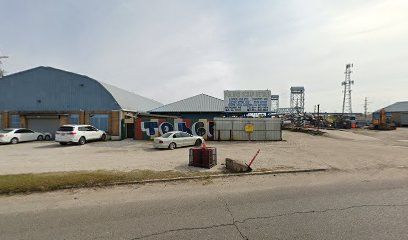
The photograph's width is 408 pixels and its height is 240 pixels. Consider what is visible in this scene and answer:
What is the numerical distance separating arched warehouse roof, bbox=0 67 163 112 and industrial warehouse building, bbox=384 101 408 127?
202 ft

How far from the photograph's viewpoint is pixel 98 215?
671 cm

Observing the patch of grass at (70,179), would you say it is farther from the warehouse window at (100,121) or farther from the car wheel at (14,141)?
the warehouse window at (100,121)

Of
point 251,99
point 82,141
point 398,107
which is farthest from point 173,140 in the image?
point 398,107

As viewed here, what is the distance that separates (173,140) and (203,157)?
8357 millimetres

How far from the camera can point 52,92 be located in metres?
31.4

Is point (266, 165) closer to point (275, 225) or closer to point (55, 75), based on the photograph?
point (275, 225)

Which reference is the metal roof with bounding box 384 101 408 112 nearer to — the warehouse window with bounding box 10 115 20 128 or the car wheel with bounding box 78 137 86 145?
the car wheel with bounding box 78 137 86 145

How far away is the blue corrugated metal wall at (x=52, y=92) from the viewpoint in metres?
30.8

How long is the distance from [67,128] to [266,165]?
17.9 metres

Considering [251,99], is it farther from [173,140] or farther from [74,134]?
[74,134]

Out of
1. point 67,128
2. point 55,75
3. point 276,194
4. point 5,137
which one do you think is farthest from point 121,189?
point 55,75

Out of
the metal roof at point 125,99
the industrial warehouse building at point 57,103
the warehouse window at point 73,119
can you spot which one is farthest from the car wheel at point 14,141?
the metal roof at point 125,99

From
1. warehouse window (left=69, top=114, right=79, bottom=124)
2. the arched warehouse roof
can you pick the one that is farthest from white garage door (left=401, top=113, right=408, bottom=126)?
warehouse window (left=69, top=114, right=79, bottom=124)

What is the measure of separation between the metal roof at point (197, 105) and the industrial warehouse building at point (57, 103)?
24.9 feet
